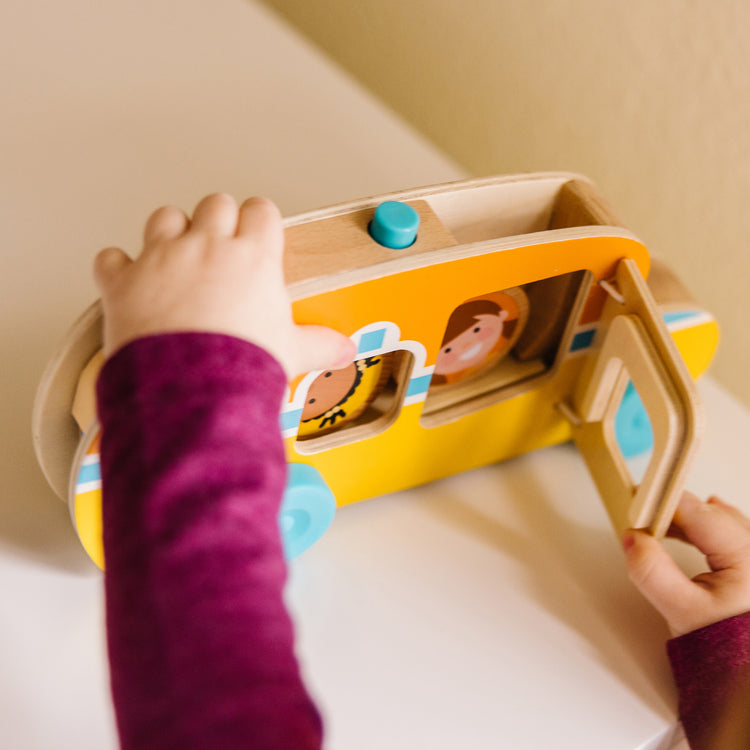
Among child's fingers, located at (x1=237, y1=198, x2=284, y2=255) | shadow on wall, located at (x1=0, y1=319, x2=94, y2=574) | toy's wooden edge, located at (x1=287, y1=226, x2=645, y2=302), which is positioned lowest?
shadow on wall, located at (x1=0, y1=319, x2=94, y2=574)

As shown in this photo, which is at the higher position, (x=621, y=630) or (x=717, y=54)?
(x=717, y=54)

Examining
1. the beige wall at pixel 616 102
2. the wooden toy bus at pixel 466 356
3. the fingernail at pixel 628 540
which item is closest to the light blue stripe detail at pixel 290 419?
the wooden toy bus at pixel 466 356

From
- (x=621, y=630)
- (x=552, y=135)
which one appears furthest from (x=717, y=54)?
(x=621, y=630)

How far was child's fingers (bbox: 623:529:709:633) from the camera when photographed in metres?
0.53

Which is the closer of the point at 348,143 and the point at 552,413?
the point at 552,413

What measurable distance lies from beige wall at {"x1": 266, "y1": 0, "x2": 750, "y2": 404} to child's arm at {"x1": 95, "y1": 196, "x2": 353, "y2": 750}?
50cm

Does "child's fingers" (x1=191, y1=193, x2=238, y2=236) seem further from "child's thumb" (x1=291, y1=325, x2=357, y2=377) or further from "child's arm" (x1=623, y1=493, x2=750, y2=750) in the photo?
"child's arm" (x1=623, y1=493, x2=750, y2=750)

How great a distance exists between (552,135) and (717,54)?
0.63 feet

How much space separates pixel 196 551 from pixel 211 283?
126 mm

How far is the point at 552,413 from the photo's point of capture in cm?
64

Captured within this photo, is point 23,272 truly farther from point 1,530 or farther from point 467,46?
point 467,46

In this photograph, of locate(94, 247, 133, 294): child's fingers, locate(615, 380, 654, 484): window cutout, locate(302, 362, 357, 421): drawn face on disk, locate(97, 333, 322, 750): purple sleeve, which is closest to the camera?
locate(97, 333, 322, 750): purple sleeve

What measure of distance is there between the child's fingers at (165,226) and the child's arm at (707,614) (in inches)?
14.0

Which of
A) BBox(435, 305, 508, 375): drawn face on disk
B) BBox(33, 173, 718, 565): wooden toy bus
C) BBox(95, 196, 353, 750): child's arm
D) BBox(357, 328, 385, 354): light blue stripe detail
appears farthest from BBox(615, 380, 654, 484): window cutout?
BBox(95, 196, 353, 750): child's arm
